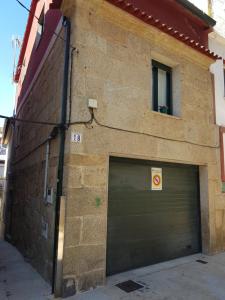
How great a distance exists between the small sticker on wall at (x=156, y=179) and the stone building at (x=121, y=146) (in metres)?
0.02

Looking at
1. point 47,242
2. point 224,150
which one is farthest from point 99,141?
point 224,150

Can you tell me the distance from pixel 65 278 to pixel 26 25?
34.5 ft

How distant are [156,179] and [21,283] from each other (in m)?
3.43

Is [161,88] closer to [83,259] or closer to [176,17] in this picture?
[176,17]

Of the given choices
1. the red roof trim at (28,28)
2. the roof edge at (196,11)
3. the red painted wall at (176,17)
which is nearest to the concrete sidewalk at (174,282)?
the red roof trim at (28,28)

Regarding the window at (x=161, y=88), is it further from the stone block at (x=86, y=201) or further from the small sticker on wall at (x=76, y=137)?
the stone block at (x=86, y=201)

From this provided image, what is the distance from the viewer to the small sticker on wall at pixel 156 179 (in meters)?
5.56

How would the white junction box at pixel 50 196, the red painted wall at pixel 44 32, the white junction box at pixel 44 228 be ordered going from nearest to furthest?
1. the white junction box at pixel 50 196
2. the white junction box at pixel 44 228
3. the red painted wall at pixel 44 32

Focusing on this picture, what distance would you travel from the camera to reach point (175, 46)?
6.12 meters

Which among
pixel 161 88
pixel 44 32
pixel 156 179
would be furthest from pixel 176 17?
pixel 156 179

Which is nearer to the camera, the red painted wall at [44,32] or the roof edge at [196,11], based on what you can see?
the red painted wall at [44,32]

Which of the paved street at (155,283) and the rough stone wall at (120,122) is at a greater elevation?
the rough stone wall at (120,122)

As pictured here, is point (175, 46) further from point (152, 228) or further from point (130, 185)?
point (152, 228)

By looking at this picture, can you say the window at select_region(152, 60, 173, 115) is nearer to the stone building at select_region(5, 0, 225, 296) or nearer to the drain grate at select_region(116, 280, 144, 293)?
the stone building at select_region(5, 0, 225, 296)
